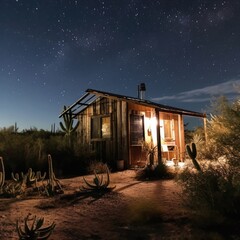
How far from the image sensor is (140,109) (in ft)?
52.2

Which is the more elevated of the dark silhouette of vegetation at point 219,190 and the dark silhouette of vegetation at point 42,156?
the dark silhouette of vegetation at point 42,156

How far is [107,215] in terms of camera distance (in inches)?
231

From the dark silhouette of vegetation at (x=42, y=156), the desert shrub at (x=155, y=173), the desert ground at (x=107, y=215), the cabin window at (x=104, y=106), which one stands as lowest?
the desert ground at (x=107, y=215)

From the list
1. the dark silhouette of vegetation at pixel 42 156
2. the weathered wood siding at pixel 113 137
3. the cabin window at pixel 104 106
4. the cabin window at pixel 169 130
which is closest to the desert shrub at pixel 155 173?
the dark silhouette of vegetation at pixel 42 156

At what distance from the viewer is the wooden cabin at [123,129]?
15.1 m

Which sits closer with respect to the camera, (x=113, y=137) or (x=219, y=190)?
(x=219, y=190)

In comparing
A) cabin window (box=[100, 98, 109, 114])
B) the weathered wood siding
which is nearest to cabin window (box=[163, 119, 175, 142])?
the weathered wood siding

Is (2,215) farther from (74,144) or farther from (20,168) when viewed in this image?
(74,144)

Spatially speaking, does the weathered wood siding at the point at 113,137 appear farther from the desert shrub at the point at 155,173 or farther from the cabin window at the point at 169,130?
the desert shrub at the point at 155,173

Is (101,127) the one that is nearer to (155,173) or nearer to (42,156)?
(42,156)

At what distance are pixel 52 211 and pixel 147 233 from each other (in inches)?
91.2

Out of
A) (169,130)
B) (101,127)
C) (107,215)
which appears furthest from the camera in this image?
(169,130)

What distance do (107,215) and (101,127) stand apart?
10.7 meters

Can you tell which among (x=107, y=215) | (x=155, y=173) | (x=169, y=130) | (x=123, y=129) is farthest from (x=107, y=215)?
(x=169, y=130)
